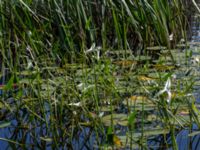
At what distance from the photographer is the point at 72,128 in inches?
94.7

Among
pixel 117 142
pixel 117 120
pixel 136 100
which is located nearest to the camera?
pixel 117 142

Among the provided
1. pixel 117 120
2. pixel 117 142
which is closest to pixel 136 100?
pixel 117 120

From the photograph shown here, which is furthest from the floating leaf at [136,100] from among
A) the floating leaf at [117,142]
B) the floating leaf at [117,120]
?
the floating leaf at [117,142]

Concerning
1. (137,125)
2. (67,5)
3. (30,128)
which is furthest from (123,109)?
(67,5)

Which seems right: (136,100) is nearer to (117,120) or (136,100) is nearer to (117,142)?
(117,120)

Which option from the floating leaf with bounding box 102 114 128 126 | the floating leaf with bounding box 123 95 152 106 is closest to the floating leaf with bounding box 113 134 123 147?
the floating leaf with bounding box 102 114 128 126

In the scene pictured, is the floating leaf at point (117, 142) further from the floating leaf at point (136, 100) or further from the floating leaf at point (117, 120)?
the floating leaf at point (136, 100)

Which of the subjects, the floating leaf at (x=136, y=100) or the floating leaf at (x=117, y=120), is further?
the floating leaf at (x=136, y=100)

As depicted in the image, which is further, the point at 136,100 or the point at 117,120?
the point at 136,100

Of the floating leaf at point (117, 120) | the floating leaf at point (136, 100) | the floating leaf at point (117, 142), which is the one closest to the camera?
the floating leaf at point (117, 142)

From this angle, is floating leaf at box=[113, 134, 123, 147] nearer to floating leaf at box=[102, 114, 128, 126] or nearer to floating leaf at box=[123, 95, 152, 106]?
floating leaf at box=[102, 114, 128, 126]

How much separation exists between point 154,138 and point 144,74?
1.00 meters

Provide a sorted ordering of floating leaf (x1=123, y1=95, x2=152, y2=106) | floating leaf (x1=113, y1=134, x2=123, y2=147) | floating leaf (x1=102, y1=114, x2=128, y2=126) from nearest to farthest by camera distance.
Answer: floating leaf (x1=113, y1=134, x2=123, y2=147) → floating leaf (x1=102, y1=114, x2=128, y2=126) → floating leaf (x1=123, y1=95, x2=152, y2=106)

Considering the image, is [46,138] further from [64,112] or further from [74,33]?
[74,33]
